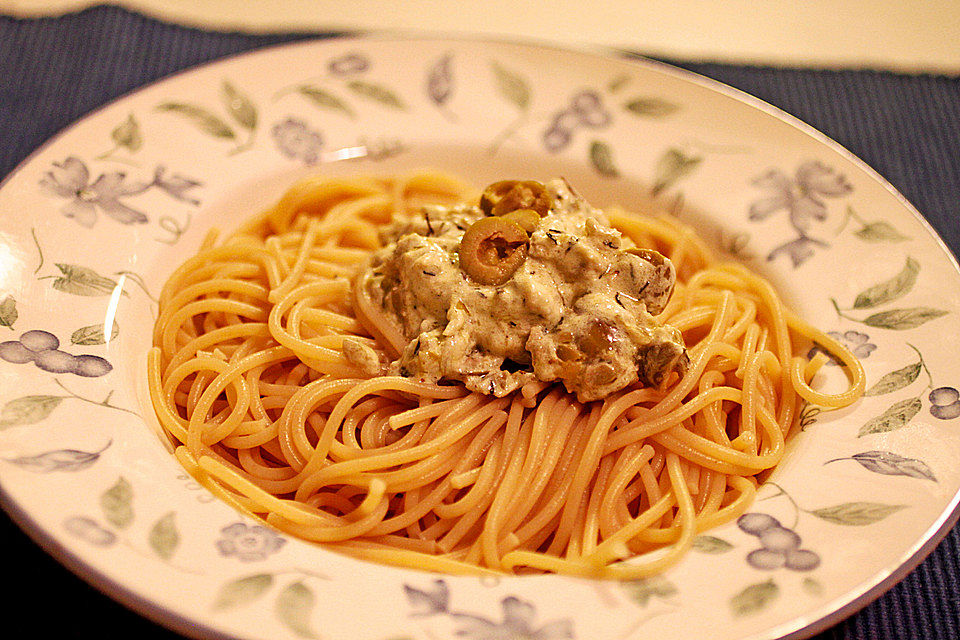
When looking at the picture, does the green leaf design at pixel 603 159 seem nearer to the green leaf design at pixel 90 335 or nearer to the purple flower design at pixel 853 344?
the purple flower design at pixel 853 344

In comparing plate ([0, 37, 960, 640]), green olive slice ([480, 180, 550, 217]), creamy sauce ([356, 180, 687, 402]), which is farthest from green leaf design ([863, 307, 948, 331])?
green olive slice ([480, 180, 550, 217])

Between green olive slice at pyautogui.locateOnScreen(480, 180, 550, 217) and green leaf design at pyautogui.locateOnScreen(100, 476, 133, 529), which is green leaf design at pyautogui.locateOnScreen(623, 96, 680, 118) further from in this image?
green leaf design at pyautogui.locateOnScreen(100, 476, 133, 529)

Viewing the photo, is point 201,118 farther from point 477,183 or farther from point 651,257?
point 651,257

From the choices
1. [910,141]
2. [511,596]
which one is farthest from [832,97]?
[511,596]

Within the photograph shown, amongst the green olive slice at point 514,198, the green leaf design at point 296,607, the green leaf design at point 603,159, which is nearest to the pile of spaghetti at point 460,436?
the green leaf design at point 296,607

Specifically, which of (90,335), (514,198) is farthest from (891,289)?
(90,335)

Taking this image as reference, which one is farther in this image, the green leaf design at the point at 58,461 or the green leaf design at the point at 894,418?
the green leaf design at the point at 894,418

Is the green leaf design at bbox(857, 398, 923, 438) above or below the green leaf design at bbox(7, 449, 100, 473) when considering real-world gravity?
above
